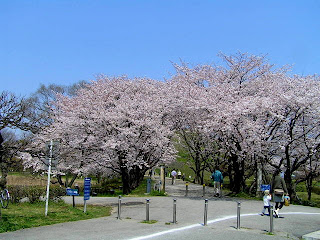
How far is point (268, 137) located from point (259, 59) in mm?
6804

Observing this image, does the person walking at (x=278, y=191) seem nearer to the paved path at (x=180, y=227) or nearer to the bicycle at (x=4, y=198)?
the paved path at (x=180, y=227)

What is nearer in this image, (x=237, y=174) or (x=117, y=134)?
(x=237, y=174)

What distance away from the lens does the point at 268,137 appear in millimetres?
20812

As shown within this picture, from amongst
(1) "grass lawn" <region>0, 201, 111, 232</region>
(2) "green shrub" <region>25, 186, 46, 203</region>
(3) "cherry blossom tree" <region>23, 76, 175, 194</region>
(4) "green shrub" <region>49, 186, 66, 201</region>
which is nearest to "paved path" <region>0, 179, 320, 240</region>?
(1) "grass lawn" <region>0, 201, 111, 232</region>

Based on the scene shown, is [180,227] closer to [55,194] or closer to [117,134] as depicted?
[55,194]

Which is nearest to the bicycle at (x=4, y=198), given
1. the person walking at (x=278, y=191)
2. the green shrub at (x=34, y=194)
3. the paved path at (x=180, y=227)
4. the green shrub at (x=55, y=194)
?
the green shrub at (x=34, y=194)

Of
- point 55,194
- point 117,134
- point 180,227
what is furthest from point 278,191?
point 117,134

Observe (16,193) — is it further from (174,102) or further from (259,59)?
(259,59)

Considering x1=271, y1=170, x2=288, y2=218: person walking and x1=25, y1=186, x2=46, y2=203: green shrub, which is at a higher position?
x1=271, y1=170, x2=288, y2=218: person walking

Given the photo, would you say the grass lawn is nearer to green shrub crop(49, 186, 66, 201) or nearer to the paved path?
the paved path

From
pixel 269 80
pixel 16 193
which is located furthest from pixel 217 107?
pixel 16 193

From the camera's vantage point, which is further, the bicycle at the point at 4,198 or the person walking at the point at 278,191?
the bicycle at the point at 4,198

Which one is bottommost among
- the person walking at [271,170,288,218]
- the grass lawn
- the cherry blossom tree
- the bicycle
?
the grass lawn

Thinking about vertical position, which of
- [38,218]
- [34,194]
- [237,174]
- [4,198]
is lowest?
[38,218]
